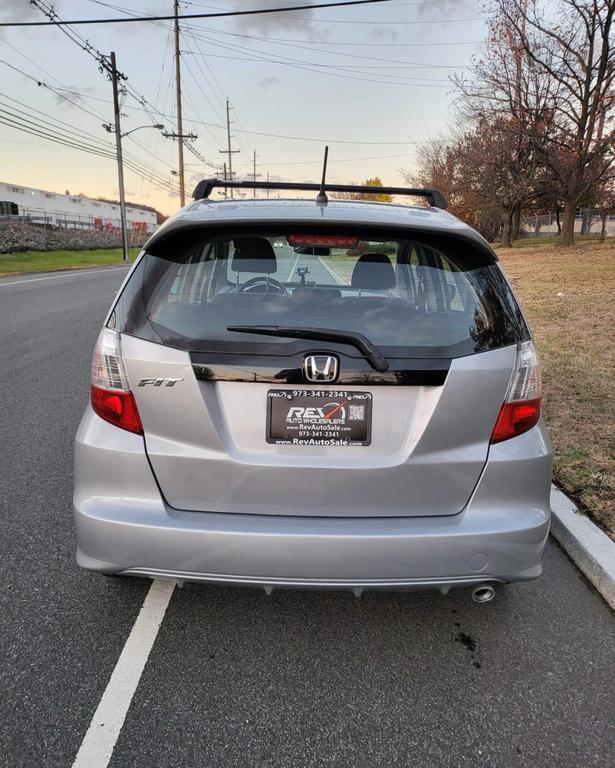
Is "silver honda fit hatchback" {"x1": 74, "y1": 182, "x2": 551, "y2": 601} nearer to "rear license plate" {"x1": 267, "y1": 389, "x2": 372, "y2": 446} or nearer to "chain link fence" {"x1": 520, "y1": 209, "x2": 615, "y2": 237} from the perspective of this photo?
"rear license plate" {"x1": 267, "y1": 389, "x2": 372, "y2": 446}

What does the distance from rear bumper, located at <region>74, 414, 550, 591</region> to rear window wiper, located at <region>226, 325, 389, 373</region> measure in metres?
0.56

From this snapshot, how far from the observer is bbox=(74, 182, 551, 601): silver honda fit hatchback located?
199cm

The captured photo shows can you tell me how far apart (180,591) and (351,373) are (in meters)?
1.49

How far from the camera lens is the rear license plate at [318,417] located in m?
1.99

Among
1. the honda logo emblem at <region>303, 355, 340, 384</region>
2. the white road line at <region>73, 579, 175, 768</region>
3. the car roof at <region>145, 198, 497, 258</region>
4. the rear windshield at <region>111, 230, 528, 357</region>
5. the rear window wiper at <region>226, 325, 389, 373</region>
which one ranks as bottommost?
the white road line at <region>73, 579, 175, 768</region>

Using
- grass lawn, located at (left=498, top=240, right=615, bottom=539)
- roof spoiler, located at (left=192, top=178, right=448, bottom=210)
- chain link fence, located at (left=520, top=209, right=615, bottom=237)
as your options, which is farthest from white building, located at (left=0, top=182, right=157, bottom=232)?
roof spoiler, located at (left=192, top=178, right=448, bottom=210)

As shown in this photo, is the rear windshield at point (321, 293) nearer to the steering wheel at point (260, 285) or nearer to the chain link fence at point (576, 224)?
the steering wheel at point (260, 285)

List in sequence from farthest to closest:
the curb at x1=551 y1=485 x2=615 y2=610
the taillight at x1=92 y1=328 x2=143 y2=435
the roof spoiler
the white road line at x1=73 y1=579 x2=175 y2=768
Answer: the roof spoiler
the curb at x1=551 y1=485 x2=615 y2=610
the taillight at x1=92 y1=328 x2=143 y2=435
the white road line at x1=73 y1=579 x2=175 y2=768

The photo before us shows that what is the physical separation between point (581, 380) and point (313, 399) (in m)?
4.77

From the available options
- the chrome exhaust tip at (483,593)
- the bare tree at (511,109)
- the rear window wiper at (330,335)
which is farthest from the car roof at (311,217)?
the bare tree at (511,109)

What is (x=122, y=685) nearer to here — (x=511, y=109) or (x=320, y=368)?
(x=320, y=368)

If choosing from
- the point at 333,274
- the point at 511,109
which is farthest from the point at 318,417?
the point at 511,109

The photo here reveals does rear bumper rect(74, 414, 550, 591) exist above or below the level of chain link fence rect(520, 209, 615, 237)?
below

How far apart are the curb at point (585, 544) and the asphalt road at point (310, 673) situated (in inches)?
2.5
